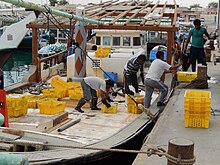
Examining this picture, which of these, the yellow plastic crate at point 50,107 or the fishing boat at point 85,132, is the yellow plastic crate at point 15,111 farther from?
the yellow plastic crate at point 50,107

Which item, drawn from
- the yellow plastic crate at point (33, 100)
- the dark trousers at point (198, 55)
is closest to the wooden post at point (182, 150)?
the yellow plastic crate at point (33, 100)

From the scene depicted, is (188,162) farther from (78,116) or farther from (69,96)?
(69,96)

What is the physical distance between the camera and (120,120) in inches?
383

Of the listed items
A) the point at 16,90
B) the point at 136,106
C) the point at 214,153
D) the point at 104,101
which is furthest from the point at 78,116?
the point at 214,153

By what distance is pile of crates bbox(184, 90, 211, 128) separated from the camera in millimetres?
7574

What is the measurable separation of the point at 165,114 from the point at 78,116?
217cm

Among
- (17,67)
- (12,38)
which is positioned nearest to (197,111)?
(12,38)

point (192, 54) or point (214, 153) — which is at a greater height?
point (192, 54)

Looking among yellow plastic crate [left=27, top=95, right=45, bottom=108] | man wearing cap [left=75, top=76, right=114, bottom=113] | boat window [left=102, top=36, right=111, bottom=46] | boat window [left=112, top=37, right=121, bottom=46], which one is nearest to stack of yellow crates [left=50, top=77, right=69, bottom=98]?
yellow plastic crate [left=27, top=95, right=45, bottom=108]

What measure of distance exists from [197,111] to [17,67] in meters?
28.9

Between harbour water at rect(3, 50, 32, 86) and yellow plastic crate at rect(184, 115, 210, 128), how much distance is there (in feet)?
61.3

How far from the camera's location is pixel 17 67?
34969 millimetres

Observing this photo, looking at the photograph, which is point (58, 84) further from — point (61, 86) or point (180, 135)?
point (180, 135)

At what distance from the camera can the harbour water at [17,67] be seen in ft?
92.6
